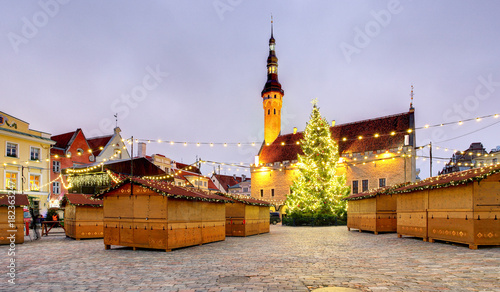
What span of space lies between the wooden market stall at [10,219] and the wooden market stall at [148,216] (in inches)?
191

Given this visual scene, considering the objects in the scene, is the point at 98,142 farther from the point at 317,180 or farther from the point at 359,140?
the point at 359,140

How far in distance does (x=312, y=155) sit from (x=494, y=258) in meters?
26.6

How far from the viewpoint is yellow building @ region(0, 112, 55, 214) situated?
105 ft

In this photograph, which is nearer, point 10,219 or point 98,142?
point 10,219

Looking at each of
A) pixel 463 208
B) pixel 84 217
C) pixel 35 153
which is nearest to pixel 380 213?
pixel 463 208

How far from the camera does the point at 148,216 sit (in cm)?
1309

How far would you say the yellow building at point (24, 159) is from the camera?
31.9 meters

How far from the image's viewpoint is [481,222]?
41.8 ft

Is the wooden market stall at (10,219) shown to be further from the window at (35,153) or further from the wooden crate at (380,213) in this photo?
the window at (35,153)

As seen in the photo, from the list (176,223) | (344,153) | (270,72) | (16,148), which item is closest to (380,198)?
(176,223)

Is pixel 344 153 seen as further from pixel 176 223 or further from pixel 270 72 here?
pixel 176 223

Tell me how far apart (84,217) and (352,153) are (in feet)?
115

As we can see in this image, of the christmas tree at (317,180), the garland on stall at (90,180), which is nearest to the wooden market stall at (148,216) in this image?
the garland on stall at (90,180)

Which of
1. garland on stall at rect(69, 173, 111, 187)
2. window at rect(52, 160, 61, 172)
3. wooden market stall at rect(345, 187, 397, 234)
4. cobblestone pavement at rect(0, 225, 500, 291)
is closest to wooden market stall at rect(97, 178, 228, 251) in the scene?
cobblestone pavement at rect(0, 225, 500, 291)
